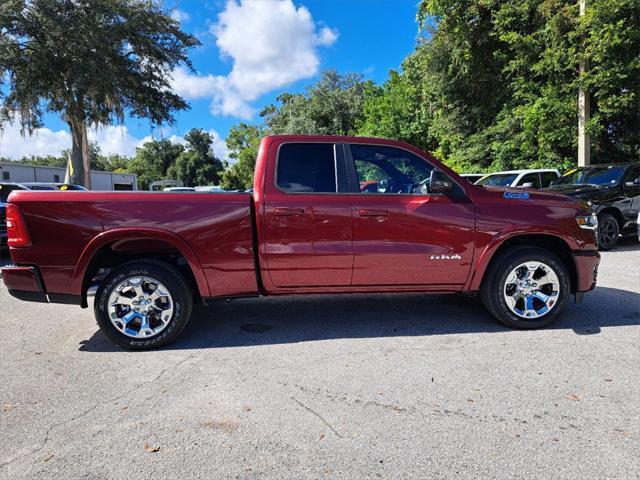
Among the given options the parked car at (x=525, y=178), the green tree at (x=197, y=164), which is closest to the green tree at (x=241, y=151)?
the green tree at (x=197, y=164)

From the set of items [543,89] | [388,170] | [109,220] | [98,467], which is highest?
[543,89]

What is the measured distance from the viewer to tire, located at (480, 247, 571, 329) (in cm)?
437

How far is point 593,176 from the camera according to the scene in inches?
386

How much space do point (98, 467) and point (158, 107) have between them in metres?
23.6

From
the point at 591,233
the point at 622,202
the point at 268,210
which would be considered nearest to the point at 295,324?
the point at 268,210

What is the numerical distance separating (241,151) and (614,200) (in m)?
63.6

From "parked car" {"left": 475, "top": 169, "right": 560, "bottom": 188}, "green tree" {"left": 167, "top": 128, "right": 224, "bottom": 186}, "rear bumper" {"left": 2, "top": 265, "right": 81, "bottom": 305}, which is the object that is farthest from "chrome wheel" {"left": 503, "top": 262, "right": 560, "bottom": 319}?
"green tree" {"left": 167, "top": 128, "right": 224, "bottom": 186}

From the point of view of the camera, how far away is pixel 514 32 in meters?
15.0

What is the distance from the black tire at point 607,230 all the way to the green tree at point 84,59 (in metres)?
19.1

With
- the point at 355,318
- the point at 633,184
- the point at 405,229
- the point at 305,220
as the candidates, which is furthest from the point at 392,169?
the point at 633,184

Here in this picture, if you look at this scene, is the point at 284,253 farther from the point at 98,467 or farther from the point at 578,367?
the point at 578,367

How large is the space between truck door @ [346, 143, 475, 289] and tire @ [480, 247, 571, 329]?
1.11ft

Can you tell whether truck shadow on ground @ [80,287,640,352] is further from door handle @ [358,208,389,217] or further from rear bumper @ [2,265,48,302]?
door handle @ [358,208,389,217]

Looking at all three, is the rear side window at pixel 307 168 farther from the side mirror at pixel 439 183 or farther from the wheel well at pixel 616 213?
the wheel well at pixel 616 213
